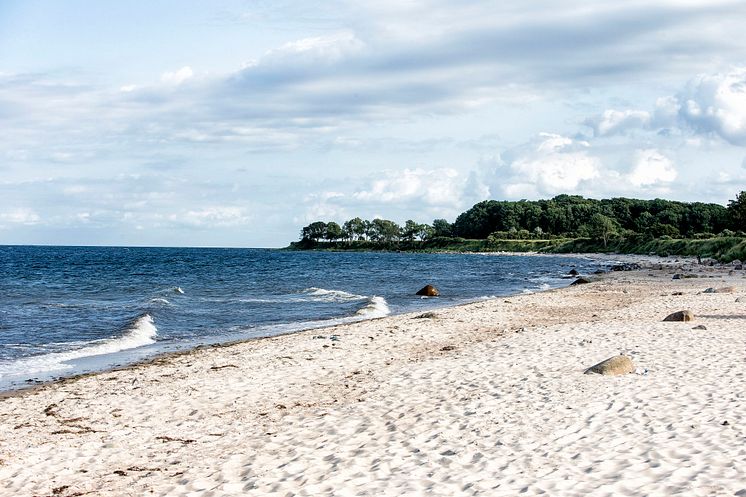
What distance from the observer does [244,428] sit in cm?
1088

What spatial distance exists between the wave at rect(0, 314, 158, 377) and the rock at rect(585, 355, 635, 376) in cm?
1379

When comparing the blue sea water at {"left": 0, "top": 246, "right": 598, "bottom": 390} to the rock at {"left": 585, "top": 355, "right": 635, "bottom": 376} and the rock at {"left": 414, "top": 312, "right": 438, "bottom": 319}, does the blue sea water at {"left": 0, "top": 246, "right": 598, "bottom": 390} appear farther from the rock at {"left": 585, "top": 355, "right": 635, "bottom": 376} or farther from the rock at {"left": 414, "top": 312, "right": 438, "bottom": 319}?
the rock at {"left": 585, "top": 355, "right": 635, "bottom": 376}

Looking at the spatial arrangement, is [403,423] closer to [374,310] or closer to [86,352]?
[86,352]

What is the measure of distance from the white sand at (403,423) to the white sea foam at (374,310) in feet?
40.7

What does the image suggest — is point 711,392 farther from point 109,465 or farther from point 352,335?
point 352,335

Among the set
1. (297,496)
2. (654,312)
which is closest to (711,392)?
(297,496)

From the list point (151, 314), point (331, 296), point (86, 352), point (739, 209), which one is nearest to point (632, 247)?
point (739, 209)

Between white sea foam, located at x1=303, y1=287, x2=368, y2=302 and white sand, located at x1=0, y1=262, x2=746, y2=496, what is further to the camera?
white sea foam, located at x1=303, y1=287, x2=368, y2=302

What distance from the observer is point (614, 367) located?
43.2 ft

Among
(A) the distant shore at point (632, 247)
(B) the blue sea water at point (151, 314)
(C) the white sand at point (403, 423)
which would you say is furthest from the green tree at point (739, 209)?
(C) the white sand at point (403, 423)

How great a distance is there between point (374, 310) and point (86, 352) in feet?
51.8

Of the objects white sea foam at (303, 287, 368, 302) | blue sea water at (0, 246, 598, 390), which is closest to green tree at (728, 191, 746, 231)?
blue sea water at (0, 246, 598, 390)

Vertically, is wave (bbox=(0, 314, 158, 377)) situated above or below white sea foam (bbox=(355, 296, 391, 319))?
above

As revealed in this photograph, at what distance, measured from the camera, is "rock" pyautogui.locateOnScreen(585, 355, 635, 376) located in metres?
13.1
